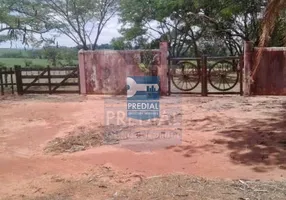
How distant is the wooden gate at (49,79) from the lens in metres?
12.5

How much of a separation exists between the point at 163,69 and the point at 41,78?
471cm

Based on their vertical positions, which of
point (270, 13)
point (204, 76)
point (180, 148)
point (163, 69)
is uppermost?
point (270, 13)

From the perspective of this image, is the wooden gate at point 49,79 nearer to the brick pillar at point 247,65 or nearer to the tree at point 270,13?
the brick pillar at point 247,65

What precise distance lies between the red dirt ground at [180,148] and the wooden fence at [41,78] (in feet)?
10.0

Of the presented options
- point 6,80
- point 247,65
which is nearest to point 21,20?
point 6,80

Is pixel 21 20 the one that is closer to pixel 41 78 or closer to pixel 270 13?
pixel 41 78

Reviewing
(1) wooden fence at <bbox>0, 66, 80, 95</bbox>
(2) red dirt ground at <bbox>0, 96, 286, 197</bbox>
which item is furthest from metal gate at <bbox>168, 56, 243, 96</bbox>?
(1) wooden fence at <bbox>0, 66, 80, 95</bbox>

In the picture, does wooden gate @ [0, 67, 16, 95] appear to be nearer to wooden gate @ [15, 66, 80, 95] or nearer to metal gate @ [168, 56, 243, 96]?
wooden gate @ [15, 66, 80, 95]

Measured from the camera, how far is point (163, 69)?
37.7 ft

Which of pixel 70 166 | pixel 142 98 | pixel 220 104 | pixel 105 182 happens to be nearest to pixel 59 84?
pixel 142 98

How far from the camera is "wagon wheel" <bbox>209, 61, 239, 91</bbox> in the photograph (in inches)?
442

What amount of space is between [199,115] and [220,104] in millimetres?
1653

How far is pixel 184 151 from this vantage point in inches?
215

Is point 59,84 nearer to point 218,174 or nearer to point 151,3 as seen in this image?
point 218,174
